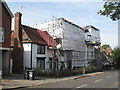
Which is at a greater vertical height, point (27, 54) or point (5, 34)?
point (5, 34)

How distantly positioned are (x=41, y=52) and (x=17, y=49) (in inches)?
159

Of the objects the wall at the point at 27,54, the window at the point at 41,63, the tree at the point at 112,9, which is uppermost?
the tree at the point at 112,9

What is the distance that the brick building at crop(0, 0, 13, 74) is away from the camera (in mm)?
22125

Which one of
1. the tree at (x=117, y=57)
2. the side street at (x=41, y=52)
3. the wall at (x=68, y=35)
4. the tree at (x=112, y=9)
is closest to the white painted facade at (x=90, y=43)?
the side street at (x=41, y=52)

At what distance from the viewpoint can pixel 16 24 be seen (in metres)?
29.4

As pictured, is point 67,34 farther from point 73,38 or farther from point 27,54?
point 27,54

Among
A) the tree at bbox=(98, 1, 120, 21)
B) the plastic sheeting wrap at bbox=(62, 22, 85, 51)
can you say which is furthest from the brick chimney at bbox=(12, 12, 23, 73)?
the tree at bbox=(98, 1, 120, 21)

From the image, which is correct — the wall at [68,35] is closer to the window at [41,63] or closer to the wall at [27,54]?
the window at [41,63]

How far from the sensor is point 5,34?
74.6ft

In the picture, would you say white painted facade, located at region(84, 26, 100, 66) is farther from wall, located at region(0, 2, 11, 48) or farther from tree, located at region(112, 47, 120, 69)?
wall, located at region(0, 2, 11, 48)

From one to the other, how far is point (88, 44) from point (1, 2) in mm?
33331

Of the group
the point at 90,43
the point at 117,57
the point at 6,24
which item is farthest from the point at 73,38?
the point at 117,57

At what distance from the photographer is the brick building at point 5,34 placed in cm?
2212

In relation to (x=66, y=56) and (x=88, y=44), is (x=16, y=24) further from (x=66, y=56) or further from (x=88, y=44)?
(x=88, y=44)
